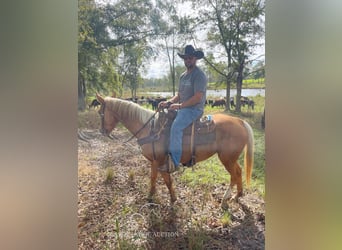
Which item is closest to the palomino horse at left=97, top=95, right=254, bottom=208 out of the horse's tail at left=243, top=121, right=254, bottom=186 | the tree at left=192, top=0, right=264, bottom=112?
the horse's tail at left=243, top=121, right=254, bottom=186

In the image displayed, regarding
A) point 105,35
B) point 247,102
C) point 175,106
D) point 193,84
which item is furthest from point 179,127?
point 105,35

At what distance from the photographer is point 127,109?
161 centimetres

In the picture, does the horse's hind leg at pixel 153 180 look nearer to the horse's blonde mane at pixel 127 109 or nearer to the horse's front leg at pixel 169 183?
the horse's front leg at pixel 169 183

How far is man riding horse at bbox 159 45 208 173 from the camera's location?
5.22 feet

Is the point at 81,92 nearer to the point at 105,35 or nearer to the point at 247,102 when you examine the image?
the point at 105,35

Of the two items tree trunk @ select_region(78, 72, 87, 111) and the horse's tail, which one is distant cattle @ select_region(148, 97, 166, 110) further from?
the horse's tail

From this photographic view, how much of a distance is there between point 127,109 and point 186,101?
32cm

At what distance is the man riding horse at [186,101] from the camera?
5.22ft

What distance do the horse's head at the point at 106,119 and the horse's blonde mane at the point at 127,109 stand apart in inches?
1.1

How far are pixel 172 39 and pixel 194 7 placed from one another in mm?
204

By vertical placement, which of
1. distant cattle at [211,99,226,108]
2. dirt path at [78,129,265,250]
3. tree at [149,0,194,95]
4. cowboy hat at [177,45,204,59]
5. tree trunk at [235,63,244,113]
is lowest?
dirt path at [78,129,265,250]
